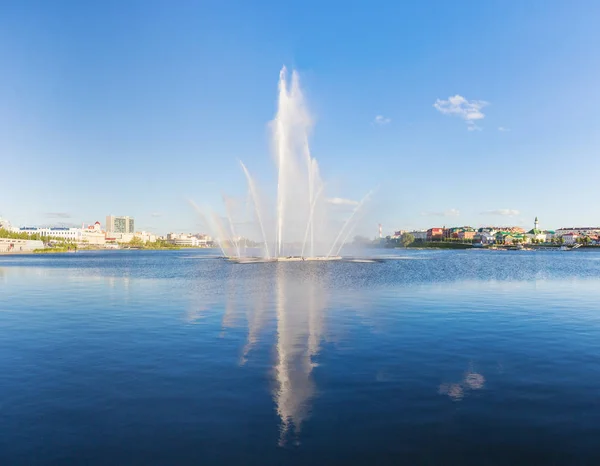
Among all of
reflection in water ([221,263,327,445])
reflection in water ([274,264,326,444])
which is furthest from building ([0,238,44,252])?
reflection in water ([274,264,326,444])

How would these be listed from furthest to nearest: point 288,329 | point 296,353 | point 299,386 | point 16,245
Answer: point 16,245, point 288,329, point 296,353, point 299,386

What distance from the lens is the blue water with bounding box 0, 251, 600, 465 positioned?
866 centimetres

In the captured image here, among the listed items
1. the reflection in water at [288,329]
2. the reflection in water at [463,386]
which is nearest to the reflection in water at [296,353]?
the reflection in water at [288,329]

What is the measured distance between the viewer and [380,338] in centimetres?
1820

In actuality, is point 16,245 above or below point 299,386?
above

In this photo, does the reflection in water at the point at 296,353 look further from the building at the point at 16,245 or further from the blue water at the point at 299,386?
the building at the point at 16,245

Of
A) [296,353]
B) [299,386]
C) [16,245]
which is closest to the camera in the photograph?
[299,386]

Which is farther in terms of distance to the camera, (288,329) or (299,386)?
(288,329)

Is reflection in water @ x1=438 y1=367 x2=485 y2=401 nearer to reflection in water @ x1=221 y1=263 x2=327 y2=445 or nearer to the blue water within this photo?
the blue water

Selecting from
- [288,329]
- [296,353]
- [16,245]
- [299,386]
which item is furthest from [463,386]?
[16,245]

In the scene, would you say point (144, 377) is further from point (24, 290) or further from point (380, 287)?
point (24, 290)

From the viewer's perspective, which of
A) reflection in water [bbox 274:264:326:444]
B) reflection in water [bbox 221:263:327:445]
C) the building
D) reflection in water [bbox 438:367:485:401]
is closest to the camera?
reflection in water [bbox 274:264:326:444]

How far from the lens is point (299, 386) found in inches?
480

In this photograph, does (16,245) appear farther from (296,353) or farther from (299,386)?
(299,386)
